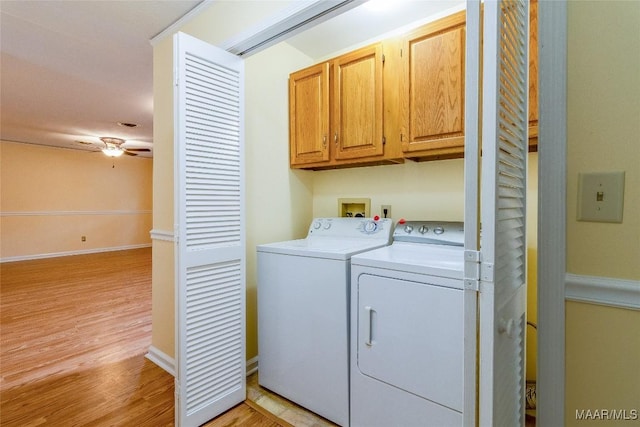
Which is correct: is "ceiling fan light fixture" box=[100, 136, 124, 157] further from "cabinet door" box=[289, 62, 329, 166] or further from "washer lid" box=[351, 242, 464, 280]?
"washer lid" box=[351, 242, 464, 280]

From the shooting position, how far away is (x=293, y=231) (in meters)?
2.42

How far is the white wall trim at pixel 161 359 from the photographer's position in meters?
2.15

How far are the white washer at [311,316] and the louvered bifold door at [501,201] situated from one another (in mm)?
811

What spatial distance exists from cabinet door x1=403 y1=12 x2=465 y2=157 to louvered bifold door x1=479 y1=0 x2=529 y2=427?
0.65 meters

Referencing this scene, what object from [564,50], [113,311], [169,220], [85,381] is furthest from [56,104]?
[564,50]

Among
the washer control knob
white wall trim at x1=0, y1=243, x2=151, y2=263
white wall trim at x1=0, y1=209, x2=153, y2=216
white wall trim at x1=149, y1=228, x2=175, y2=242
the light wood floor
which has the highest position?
white wall trim at x1=0, y1=209, x2=153, y2=216

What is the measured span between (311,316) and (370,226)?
69cm

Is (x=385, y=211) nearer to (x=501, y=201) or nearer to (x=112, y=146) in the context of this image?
(x=501, y=201)

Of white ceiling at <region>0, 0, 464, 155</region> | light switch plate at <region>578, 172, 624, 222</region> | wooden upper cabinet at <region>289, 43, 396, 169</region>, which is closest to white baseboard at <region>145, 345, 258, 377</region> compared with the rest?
wooden upper cabinet at <region>289, 43, 396, 169</region>

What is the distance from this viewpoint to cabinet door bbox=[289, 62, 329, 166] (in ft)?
7.05

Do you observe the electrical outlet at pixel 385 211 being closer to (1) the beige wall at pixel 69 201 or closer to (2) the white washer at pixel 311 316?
(2) the white washer at pixel 311 316

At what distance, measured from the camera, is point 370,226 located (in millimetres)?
2004

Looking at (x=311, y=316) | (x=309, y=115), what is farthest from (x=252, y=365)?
(x=309, y=115)

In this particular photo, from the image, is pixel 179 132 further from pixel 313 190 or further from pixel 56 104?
pixel 56 104
